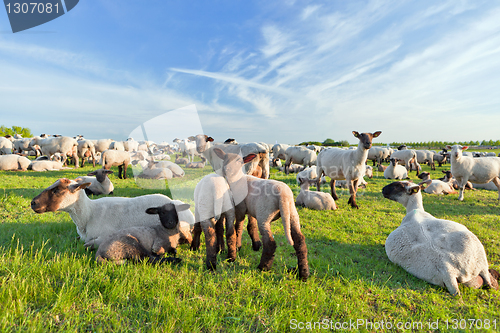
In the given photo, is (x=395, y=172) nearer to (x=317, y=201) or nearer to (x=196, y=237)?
(x=317, y=201)

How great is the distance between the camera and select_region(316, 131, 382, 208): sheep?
9.31 meters

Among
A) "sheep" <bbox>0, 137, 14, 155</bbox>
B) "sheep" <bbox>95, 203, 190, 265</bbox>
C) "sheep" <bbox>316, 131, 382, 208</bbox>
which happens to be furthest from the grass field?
"sheep" <bbox>0, 137, 14, 155</bbox>

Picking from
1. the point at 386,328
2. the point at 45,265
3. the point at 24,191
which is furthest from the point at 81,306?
the point at 24,191

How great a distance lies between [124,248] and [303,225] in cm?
481

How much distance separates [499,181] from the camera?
1107 cm

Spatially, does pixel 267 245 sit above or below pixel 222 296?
above

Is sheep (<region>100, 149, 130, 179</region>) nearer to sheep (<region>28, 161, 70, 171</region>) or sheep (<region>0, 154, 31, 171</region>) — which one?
sheep (<region>28, 161, 70, 171</region>)

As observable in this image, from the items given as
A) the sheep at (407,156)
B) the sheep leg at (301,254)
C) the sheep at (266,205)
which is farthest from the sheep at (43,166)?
the sheep at (407,156)

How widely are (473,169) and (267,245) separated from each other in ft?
43.1

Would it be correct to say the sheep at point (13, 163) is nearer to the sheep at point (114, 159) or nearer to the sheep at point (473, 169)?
the sheep at point (114, 159)

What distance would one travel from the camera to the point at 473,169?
11.0 m

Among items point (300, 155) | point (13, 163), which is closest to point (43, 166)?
point (13, 163)

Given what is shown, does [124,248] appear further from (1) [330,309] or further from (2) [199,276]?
(1) [330,309]

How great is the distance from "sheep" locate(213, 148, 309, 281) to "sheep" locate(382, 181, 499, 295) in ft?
7.20
